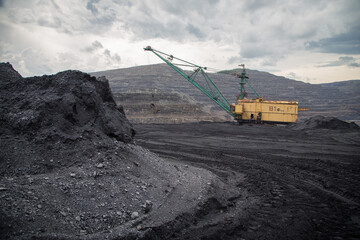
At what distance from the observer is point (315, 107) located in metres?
65.4

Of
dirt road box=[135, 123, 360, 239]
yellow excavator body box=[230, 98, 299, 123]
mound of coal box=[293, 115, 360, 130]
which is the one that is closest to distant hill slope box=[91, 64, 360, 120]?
yellow excavator body box=[230, 98, 299, 123]

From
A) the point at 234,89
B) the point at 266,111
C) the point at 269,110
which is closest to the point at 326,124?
the point at 269,110

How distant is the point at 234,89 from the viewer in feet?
249

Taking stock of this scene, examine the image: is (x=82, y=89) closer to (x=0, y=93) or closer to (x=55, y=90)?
(x=55, y=90)

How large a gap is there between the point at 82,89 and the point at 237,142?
1118 cm

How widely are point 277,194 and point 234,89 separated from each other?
71.5m

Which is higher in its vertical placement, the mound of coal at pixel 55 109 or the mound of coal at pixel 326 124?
the mound of coal at pixel 55 109

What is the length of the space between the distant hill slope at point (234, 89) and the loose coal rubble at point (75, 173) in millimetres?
49539

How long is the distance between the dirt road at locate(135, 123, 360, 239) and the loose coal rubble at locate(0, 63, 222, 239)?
68 centimetres

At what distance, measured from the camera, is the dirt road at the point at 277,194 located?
4.65 m

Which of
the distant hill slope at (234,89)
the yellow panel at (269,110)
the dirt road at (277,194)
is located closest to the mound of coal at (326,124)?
the yellow panel at (269,110)

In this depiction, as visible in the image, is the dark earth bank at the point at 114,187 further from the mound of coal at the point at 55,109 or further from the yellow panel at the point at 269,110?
the yellow panel at the point at 269,110

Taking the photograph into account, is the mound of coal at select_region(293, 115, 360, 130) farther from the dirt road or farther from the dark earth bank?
the dark earth bank

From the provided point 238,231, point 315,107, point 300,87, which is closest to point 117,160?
point 238,231
